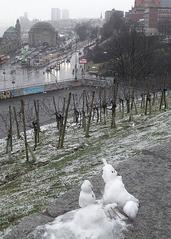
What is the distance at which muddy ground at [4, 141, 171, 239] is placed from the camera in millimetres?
9227

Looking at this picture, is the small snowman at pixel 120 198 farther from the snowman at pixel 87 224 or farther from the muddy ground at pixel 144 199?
the muddy ground at pixel 144 199

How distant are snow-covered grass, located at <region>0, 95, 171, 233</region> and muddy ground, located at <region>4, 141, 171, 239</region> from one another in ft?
2.45

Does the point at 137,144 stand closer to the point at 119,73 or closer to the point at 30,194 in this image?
the point at 30,194

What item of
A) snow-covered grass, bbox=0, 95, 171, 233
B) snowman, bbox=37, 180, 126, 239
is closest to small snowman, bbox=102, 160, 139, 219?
snowman, bbox=37, 180, 126, 239

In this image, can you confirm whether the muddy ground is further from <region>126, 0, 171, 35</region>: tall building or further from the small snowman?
<region>126, 0, 171, 35</region>: tall building

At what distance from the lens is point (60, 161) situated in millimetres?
18016

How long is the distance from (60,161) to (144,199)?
7.85 meters

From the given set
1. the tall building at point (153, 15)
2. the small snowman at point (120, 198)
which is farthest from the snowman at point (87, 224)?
the tall building at point (153, 15)

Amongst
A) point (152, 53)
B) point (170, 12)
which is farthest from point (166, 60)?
point (170, 12)

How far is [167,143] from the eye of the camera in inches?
614

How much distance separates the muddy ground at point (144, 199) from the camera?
9227 millimetres

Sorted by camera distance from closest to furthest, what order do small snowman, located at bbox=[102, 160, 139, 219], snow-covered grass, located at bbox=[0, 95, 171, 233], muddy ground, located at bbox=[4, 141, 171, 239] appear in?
small snowman, located at bbox=[102, 160, 139, 219]
muddy ground, located at bbox=[4, 141, 171, 239]
snow-covered grass, located at bbox=[0, 95, 171, 233]

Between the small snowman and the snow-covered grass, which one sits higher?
the small snowman

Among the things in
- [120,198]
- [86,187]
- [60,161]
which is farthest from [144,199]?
[60,161]
